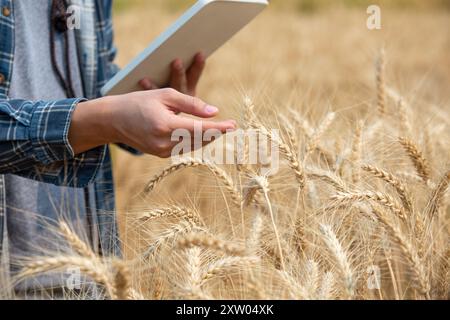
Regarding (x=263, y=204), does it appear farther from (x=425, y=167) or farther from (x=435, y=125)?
(x=435, y=125)

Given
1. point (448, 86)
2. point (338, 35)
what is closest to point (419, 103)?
point (448, 86)

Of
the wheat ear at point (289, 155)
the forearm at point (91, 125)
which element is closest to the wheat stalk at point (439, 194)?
the wheat ear at point (289, 155)

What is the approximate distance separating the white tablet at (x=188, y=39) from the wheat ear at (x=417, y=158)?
1.32 feet

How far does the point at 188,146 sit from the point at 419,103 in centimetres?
105

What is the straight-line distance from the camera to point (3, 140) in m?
1.23

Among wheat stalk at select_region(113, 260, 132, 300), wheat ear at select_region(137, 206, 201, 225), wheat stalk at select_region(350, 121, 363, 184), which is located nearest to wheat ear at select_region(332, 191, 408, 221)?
wheat stalk at select_region(350, 121, 363, 184)

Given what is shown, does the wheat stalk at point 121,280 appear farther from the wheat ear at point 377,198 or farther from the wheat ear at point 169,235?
the wheat ear at point 377,198

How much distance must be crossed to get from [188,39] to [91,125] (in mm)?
284

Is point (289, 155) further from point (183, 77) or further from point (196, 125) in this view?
point (183, 77)

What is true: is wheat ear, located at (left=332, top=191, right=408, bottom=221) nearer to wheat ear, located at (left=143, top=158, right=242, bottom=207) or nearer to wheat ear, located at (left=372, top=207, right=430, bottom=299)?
wheat ear, located at (left=372, top=207, right=430, bottom=299)

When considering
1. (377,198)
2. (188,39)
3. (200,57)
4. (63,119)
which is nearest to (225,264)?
(377,198)

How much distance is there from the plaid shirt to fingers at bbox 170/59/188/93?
0.71 ft

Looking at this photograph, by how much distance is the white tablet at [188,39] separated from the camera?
123cm

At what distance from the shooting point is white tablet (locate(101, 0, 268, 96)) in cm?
123
